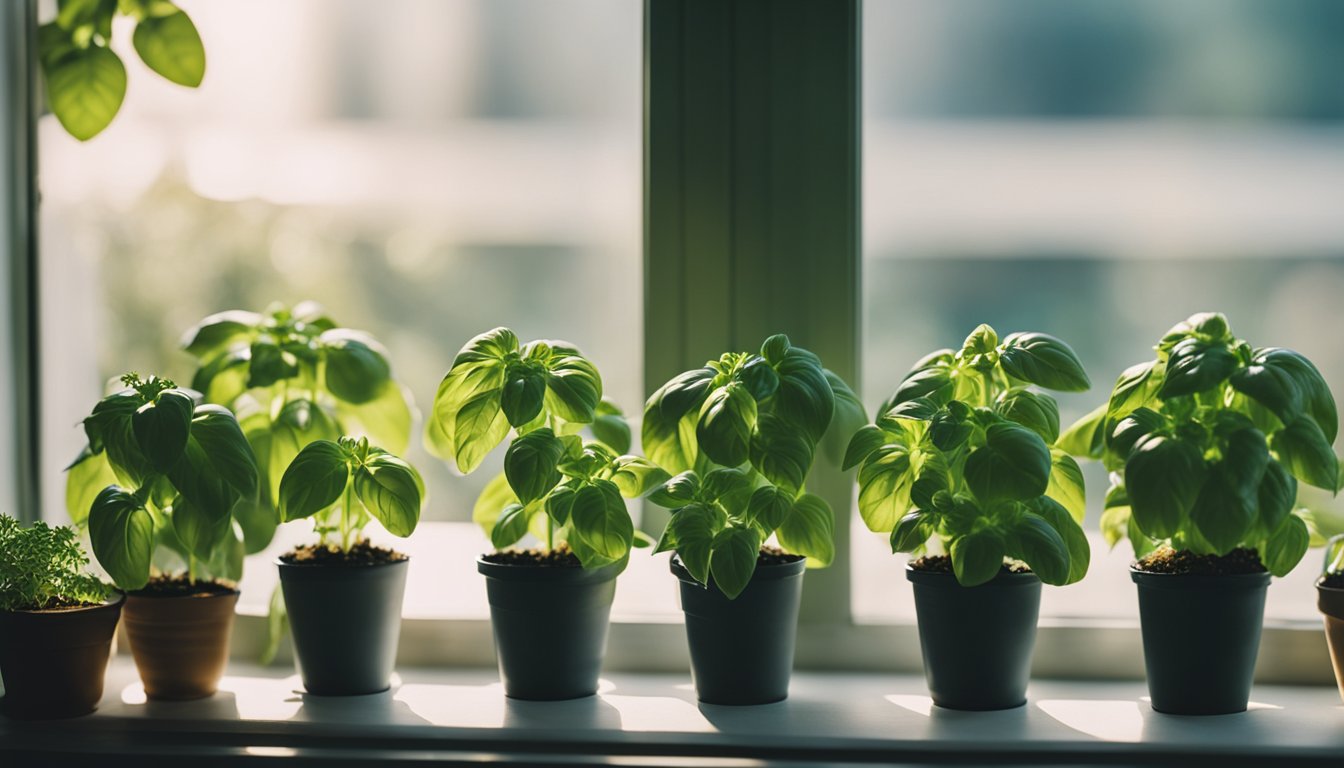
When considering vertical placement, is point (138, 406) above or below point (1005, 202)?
below

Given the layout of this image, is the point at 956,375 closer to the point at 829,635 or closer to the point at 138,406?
the point at 829,635

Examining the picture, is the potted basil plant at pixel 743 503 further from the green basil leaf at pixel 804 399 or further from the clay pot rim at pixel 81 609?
the clay pot rim at pixel 81 609

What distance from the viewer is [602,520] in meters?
1.11

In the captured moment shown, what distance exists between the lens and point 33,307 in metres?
1.42

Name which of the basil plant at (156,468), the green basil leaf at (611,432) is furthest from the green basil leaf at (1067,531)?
the basil plant at (156,468)

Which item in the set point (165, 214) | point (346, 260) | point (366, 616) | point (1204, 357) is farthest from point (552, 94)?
point (1204, 357)

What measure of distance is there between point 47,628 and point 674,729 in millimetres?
650

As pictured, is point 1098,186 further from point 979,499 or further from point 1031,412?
point 979,499

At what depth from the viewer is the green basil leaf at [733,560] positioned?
1.07 meters

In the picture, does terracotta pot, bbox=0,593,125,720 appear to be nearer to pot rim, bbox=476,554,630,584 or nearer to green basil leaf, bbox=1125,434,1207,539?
pot rim, bbox=476,554,630,584

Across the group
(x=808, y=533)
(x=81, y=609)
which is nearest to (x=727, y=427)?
(x=808, y=533)

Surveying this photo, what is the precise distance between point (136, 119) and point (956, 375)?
111 centimetres

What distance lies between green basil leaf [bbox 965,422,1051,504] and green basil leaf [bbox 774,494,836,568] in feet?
0.55

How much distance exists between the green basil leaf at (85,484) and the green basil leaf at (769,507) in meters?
0.74
